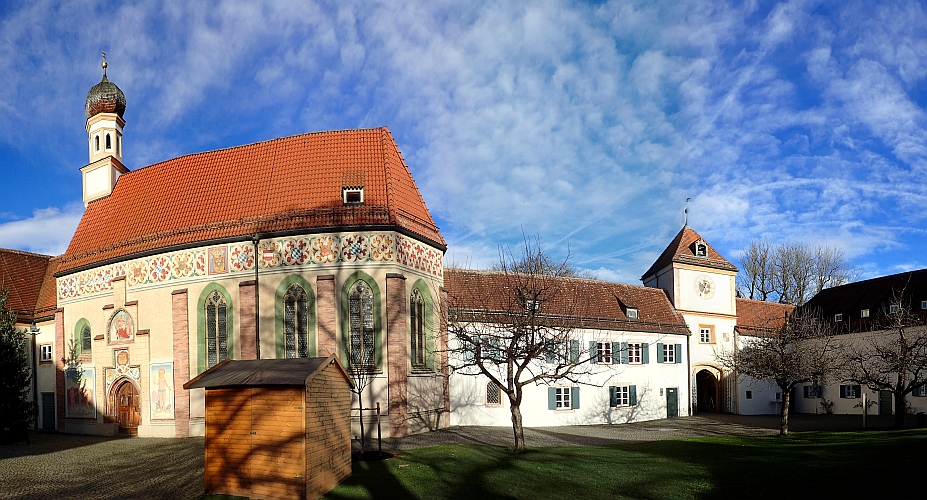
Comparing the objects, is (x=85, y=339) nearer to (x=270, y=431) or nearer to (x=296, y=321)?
(x=296, y=321)

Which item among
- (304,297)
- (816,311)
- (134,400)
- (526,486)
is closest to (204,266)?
(304,297)

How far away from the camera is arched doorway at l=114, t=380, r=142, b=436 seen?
88.2 feet

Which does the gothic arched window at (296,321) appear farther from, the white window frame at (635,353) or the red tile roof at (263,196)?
the white window frame at (635,353)

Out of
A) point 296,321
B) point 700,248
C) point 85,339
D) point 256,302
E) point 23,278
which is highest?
point 700,248

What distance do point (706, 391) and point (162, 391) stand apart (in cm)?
3174

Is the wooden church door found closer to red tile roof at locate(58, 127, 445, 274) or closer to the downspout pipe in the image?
red tile roof at locate(58, 127, 445, 274)

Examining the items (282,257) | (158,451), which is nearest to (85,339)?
(158,451)

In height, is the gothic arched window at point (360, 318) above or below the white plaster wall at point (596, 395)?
above

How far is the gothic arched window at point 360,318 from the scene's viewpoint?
78.1 ft

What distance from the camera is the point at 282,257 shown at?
24.4m

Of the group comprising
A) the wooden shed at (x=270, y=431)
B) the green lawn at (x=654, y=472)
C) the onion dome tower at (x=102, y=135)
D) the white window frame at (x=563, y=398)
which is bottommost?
the white window frame at (x=563, y=398)

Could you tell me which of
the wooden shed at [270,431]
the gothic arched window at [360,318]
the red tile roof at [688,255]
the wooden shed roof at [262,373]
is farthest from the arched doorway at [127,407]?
the red tile roof at [688,255]

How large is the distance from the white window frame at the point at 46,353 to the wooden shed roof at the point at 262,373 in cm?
2337

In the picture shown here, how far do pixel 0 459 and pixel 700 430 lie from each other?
86.4ft
